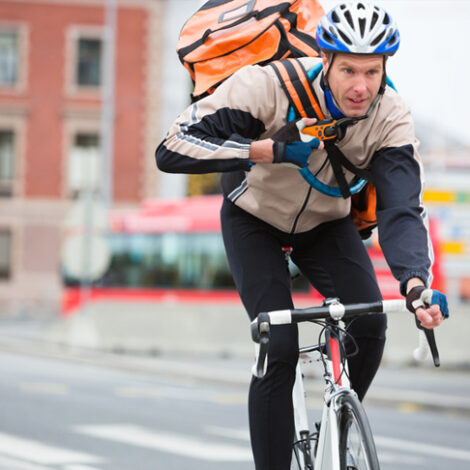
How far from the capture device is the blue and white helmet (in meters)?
3.84

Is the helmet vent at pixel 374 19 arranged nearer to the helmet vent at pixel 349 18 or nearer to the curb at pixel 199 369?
the helmet vent at pixel 349 18

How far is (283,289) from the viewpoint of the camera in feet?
14.0

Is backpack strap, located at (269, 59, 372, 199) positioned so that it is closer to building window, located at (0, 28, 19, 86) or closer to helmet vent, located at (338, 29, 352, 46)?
helmet vent, located at (338, 29, 352, 46)

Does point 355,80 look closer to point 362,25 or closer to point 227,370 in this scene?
point 362,25

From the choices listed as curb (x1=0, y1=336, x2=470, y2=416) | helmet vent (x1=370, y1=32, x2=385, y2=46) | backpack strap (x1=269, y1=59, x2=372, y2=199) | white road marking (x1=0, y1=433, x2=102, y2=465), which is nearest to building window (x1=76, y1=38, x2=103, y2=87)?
curb (x1=0, y1=336, x2=470, y2=416)

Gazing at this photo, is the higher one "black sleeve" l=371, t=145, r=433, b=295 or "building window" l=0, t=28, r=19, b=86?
"building window" l=0, t=28, r=19, b=86

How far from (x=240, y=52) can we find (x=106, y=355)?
14.5 m

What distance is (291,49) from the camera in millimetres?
4473

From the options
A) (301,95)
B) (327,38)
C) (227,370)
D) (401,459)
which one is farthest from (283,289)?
(227,370)

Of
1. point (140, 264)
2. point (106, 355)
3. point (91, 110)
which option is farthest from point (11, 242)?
point (106, 355)

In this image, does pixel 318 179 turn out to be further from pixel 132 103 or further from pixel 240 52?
pixel 132 103

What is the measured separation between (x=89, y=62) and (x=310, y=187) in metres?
38.6

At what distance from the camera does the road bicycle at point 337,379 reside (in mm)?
3582

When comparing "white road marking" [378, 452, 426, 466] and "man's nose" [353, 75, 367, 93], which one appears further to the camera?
"white road marking" [378, 452, 426, 466]
